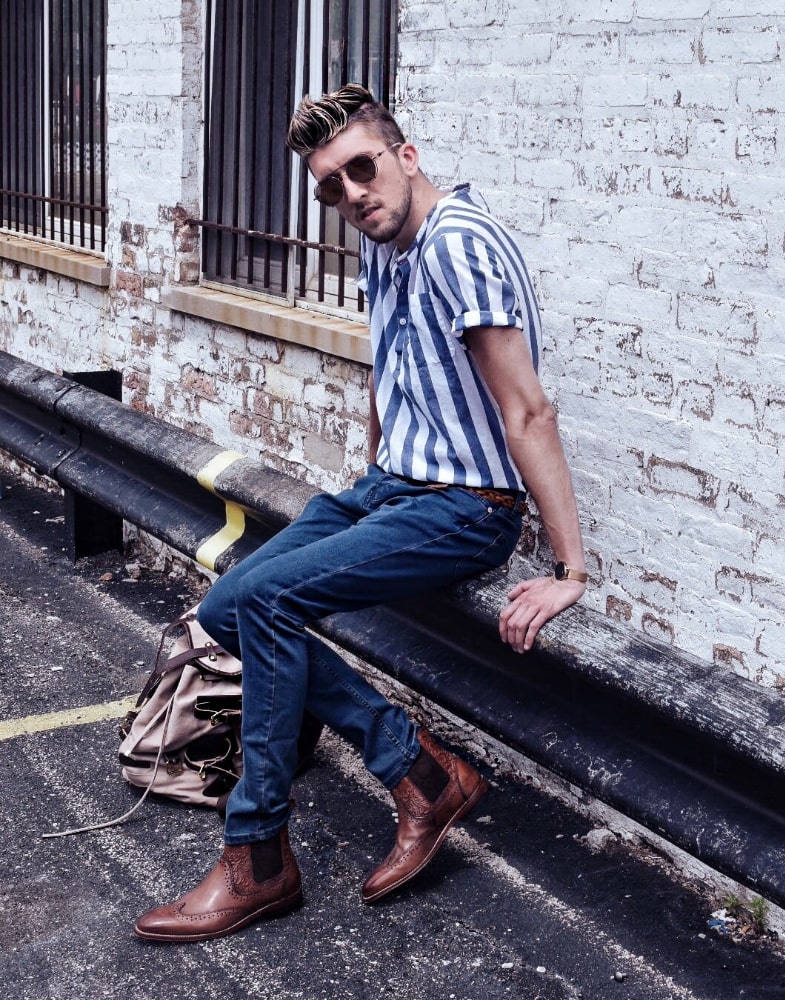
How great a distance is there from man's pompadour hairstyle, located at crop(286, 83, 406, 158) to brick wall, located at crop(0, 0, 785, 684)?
2.19ft

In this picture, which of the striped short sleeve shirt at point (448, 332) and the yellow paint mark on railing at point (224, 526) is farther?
the yellow paint mark on railing at point (224, 526)

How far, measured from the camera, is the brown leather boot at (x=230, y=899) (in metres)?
3.13

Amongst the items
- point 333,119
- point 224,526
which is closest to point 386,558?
point 333,119

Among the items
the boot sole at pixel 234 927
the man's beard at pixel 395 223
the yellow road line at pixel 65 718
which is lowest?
the yellow road line at pixel 65 718

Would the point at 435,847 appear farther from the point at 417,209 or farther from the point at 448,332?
the point at 417,209

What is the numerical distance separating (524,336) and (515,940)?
144 centimetres

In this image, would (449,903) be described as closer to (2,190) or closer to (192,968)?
(192,968)

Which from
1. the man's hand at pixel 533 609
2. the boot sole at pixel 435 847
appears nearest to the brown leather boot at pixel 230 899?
the boot sole at pixel 435 847

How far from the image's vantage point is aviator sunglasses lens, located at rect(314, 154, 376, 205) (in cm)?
324

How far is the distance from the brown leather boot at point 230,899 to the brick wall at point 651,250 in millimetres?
1162

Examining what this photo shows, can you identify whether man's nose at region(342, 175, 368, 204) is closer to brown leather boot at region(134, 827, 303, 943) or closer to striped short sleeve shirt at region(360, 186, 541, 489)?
striped short sleeve shirt at region(360, 186, 541, 489)

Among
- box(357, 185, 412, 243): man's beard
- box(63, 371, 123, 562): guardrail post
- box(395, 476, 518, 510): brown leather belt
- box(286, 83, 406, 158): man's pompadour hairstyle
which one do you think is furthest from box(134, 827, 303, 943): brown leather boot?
box(63, 371, 123, 562): guardrail post

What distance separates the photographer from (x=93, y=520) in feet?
19.8

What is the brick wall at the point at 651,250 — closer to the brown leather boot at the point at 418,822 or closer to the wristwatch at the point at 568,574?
the wristwatch at the point at 568,574
